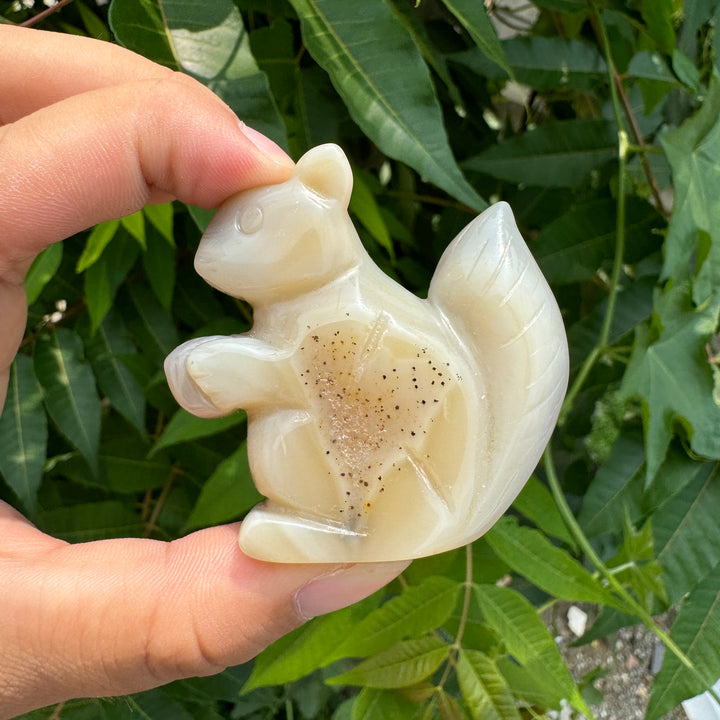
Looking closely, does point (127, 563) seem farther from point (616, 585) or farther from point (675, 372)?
point (675, 372)

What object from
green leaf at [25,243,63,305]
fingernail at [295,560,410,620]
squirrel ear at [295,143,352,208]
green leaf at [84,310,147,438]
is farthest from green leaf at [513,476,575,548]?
green leaf at [25,243,63,305]

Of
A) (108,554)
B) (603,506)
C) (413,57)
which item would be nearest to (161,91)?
(413,57)

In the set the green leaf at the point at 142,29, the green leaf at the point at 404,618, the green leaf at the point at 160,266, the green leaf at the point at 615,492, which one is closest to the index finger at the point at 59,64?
the green leaf at the point at 142,29

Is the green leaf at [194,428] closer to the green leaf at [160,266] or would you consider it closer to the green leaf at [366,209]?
the green leaf at [160,266]

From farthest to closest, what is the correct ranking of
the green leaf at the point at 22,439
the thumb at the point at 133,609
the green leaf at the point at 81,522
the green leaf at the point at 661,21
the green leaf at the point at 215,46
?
the green leaf at the point at 81,522, the green leaf at the point at 22,439, the green leaf at the point at 661,21, the green leaf at the point at 215,46, the thumb at the point at 133,609

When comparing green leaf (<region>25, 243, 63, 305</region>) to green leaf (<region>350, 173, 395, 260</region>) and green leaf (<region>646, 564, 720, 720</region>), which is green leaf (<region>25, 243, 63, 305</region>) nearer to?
green leaf (<region>350, 173, 395, 260</region>)

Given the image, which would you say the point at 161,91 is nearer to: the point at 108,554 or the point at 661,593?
the point at 108,554
